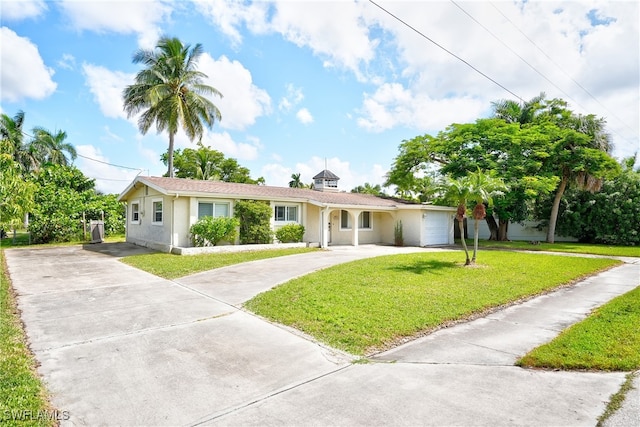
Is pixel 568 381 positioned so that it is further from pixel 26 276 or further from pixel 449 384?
pixel 26 276

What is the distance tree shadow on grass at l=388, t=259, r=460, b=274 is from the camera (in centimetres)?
1090

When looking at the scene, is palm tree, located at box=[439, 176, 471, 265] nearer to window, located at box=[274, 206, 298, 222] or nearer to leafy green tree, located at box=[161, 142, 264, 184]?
window, located at box=[274, 206, 298, 222]

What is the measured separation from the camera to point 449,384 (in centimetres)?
384

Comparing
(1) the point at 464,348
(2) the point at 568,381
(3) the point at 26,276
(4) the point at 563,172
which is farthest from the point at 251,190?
(4) the point at 563,172

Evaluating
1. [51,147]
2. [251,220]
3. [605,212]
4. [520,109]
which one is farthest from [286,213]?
[51,147]

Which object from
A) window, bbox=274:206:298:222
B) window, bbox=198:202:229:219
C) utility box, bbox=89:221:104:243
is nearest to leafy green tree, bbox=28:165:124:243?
utility box, bbox=89:221:104:243

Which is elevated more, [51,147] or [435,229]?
[51,147]

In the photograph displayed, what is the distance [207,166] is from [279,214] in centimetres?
2224

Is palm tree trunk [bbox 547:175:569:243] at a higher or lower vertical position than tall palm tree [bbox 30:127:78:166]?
lower

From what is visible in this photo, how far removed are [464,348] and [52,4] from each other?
38.0 feet

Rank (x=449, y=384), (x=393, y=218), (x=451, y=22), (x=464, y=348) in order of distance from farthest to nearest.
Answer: (x=393, y=218) → (x=451, y=22) → (x=464, y=348) → (x=449, y=384)

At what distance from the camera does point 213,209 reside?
53.8 ft

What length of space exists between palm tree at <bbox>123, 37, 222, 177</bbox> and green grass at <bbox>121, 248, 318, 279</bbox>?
12.7 metres

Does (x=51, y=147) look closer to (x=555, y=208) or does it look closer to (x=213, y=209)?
(x=213, y=209)
